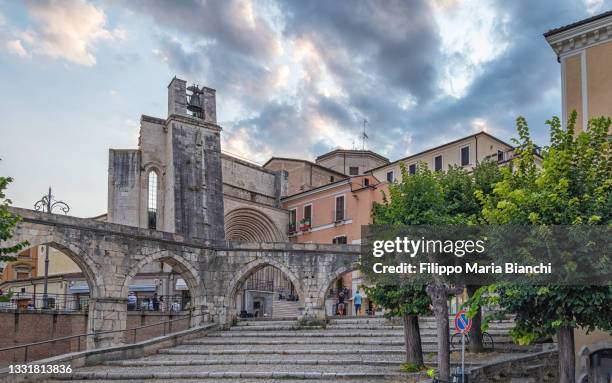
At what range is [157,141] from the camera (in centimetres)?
3950

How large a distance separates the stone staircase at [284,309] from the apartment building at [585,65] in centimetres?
1857

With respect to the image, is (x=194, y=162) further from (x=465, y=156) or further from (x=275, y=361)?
(x=275, y=361)

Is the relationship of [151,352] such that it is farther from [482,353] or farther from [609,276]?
[609,276]

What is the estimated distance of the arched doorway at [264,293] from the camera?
90.9 feet

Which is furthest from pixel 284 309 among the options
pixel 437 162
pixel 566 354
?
pixel 566 354

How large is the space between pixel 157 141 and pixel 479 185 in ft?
80.1

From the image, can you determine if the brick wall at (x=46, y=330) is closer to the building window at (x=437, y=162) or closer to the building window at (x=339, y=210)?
the building window at (x=339, y=210)

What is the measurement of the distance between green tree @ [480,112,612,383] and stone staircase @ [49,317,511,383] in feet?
14.2

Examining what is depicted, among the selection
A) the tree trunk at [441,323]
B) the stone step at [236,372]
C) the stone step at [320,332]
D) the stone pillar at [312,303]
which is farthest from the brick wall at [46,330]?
the tree trunk at [441,323]

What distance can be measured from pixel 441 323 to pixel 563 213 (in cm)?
440

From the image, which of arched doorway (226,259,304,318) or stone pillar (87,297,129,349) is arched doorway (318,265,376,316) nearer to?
arched doorway (226,259,304,318)

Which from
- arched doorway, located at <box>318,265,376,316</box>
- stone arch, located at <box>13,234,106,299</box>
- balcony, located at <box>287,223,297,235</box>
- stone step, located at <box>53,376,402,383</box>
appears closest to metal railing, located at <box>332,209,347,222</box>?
balcony, located at <box>287,223,297,235</box>

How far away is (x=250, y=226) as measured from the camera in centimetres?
4494

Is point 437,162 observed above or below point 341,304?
above
